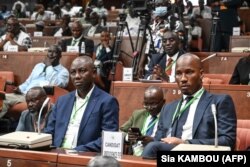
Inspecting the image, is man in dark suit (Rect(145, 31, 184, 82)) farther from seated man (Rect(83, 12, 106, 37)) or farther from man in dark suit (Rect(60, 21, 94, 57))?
seated man (Rect(83, 12, 106, 37))

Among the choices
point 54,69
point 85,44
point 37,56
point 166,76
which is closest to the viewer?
point 166,76

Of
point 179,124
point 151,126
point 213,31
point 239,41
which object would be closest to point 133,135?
point 179,124

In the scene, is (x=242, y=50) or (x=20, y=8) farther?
(x=20, y=8)

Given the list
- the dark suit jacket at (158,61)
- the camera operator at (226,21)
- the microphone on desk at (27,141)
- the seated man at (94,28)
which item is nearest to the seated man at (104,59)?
the dark suit jacket at (158,61)

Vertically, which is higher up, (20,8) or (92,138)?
(20,8)

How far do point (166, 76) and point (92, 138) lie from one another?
1.90m

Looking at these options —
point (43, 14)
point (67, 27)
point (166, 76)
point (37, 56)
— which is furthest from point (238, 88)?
point (43, 14)

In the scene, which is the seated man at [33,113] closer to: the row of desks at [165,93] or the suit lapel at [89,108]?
the suit lapel at [89,108]

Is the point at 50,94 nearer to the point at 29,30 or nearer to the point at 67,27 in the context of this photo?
the point at 67,27

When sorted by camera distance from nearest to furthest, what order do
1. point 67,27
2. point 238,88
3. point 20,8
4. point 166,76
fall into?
point 238,88
point 166,76
point 67,27
point 20,8

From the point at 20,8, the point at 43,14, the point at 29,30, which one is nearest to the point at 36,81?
the point at 29,30

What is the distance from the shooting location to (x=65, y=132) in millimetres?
3775

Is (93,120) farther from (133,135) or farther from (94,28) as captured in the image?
(94,28)

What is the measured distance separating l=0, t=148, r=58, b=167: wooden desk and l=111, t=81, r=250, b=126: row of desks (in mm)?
2396
